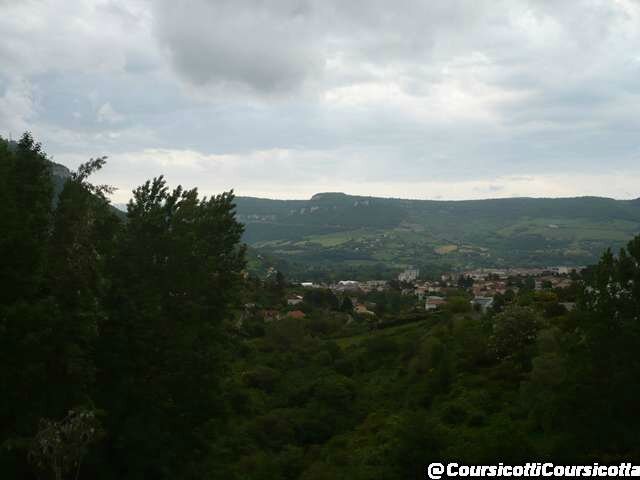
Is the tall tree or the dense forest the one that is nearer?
the dense forest

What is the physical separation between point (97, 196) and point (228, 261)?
6.45 m

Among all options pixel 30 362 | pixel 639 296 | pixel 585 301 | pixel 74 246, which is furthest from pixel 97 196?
pixel 639 296

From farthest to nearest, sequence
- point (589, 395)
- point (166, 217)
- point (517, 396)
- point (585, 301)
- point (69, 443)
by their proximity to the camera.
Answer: point (517, 396) → point (166, 217) → point (585, 301) → point (589, 395) → point (69, 443)

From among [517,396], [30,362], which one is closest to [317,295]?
[517,396]

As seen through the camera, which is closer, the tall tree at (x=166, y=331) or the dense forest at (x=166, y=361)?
the dense forest at (x=166, y=361)

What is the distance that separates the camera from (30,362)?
12.7 m

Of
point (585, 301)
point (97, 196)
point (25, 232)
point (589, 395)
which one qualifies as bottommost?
point (589, 395)

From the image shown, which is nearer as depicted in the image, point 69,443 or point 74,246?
point 69,443

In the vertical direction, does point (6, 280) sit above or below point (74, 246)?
below

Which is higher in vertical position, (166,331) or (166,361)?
(166,331)

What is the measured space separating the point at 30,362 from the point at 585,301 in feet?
51.3

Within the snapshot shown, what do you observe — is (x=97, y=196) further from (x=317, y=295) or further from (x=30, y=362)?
(x=317, y=295)

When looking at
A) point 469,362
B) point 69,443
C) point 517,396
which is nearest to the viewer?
point 69,443

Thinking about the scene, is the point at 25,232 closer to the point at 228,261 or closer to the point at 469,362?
the point at 228,261
